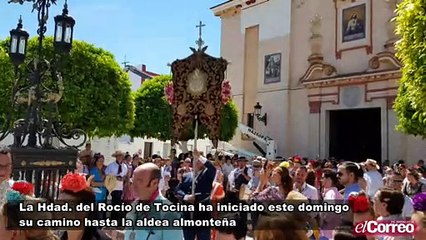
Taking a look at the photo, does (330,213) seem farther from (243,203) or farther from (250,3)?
(250,3)

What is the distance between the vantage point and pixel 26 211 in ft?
9.27

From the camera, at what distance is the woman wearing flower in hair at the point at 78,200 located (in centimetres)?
332

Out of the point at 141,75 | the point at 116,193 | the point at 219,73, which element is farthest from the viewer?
the point at 141,75

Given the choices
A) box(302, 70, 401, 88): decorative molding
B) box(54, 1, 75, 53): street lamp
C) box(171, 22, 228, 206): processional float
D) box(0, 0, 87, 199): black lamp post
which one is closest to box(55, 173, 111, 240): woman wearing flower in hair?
box(0, 0, 87, 199): black lamp post

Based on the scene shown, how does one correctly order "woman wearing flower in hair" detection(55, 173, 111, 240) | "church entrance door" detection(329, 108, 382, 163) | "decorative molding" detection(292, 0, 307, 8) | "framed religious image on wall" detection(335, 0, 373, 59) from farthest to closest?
"decorative molding" detection(292, 0, 307, 8)
"church entrance door" detection(329, 108, 382, 163)
"framed religious image on wall" detection(335, 0, 373, 59)
"woman wearing flower in hair" detection(55, 173, 111, 240)

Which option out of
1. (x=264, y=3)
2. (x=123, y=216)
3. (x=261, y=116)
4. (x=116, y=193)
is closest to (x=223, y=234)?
(x=123, y=216)

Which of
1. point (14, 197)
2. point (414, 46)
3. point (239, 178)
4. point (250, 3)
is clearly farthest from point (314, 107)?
point (14, 197)

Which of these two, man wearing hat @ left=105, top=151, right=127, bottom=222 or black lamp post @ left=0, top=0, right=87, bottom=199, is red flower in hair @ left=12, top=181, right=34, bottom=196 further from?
man wearing hat @ left=105, top=151, right=127, bottom=222

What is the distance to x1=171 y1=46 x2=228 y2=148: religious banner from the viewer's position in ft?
25.6

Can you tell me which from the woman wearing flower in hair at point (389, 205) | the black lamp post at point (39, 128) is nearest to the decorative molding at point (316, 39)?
the black lamp post at point (39, 128)

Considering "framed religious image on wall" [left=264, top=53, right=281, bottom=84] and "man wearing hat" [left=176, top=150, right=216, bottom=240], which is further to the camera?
"framed religious image on wall" [left=264, top=53, right=281, bottom=84]

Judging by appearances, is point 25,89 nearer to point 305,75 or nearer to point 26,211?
point 26,211

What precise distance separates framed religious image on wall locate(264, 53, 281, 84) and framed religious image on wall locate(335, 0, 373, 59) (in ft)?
12.2

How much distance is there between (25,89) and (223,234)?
6149 millimetres
